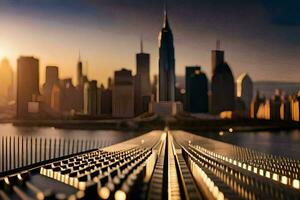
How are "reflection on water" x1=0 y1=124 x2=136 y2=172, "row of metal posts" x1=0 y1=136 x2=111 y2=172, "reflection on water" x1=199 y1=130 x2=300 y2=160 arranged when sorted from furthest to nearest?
"reflection on water" x1=199 y1=130 x2=300 y2=160 → "reflection on water" x1=0 y1=124 x2=136 y2=172 → "row of metal posts" x1=0 y1=136 x2=111 y2=172

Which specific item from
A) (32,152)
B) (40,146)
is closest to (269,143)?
(32,152)

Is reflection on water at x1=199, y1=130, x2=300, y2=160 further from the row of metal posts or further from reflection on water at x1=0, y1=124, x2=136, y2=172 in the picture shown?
the row of metal posts

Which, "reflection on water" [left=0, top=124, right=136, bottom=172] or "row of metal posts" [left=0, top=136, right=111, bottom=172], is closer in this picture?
"row of metal posts" [left=0, top=136, right=111, bottom=172]

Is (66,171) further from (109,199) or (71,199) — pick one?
(71,199)

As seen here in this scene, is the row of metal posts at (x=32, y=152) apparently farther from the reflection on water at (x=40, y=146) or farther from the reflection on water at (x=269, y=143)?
the reflection on water at (x=269, y=143)

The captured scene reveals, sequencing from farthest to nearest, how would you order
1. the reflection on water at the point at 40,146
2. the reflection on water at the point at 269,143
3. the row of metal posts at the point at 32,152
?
1. the reflection on water at the point at 269,143
2. the reflection on water at the point at 40,146
3. the row of metal posts at the point at 32,152

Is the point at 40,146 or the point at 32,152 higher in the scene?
the point at 40,146

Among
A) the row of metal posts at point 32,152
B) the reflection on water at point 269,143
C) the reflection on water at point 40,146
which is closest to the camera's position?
the row of metal posts at point 32,152

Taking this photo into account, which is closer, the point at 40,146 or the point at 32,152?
the point at 40,146

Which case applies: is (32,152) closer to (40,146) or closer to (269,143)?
(40,146)

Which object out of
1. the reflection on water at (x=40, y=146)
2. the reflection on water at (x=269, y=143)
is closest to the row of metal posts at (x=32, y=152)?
the reflection on water at (x=40, y=146)

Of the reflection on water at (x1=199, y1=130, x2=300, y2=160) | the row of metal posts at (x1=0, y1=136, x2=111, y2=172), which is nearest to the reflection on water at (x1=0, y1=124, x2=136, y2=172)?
the row of metal posts at (x1=0, y1=136, x2=111, y2=172)

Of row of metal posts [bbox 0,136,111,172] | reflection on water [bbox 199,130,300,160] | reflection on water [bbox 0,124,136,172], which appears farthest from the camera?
reflection on water [bbox 199,130,300,160]

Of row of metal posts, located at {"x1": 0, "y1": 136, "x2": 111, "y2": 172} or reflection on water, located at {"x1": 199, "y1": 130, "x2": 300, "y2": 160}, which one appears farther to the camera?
reflection on water, located at {"x1": 199, "y1": 130, "x2": 300, "y2": 160}
